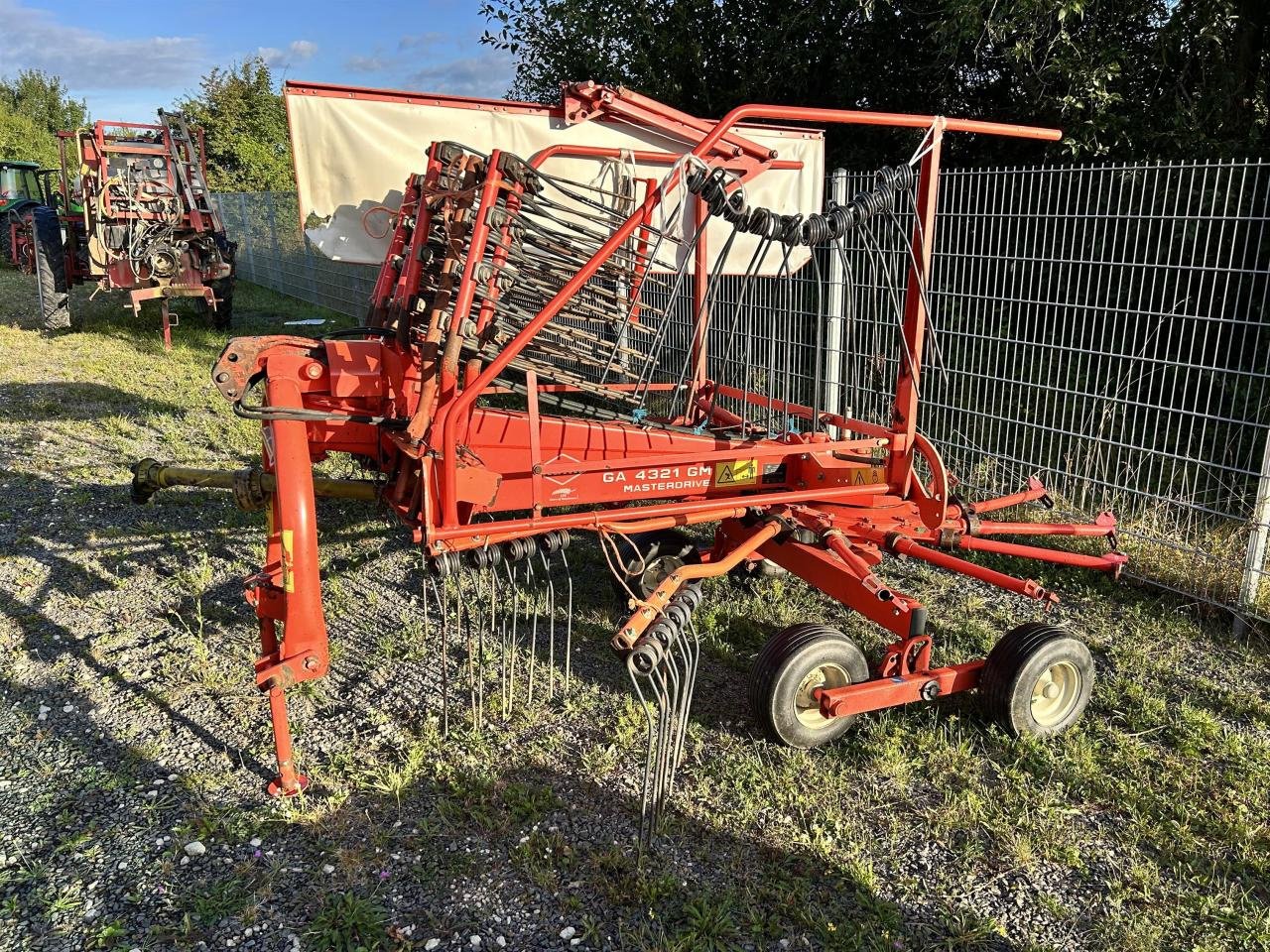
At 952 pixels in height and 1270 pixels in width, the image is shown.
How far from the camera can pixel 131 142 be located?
12.0 metres

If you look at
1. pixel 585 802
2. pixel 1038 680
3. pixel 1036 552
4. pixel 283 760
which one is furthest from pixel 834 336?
pixel 283 760

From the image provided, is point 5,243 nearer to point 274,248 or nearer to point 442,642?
point 274,248

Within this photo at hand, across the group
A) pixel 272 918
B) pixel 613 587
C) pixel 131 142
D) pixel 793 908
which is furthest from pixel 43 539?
pixel 131 142

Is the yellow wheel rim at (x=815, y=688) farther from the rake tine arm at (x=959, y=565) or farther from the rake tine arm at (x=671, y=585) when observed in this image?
the rake tine arm at (x=959, y=565)

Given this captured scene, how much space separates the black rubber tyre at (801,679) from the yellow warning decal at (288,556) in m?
1.68

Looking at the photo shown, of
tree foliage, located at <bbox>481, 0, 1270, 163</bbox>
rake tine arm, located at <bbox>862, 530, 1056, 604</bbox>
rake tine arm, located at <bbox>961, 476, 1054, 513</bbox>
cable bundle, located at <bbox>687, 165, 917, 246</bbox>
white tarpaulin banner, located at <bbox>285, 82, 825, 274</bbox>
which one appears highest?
tree foliage, located at <bbox>481, 0, 1270, 163</bbox>

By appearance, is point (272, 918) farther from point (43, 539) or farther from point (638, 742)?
point (43, 539)

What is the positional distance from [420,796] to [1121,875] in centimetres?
229

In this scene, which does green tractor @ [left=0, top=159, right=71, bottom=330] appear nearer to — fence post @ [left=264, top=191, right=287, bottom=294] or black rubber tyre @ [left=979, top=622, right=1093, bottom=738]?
fence post @ [left=264, top=191, right=287, bottom=294]

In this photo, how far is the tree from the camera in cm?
2517

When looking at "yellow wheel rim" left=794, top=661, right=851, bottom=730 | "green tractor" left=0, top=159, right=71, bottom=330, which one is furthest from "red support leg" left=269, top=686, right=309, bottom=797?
"green tractor" left=0, top=159, right=71, bottom=330

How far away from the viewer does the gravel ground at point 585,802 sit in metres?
2.62

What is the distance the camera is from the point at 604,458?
11.8ft

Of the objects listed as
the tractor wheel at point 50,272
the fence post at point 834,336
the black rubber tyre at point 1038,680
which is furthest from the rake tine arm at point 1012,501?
the tractor wheel at point 50,272
